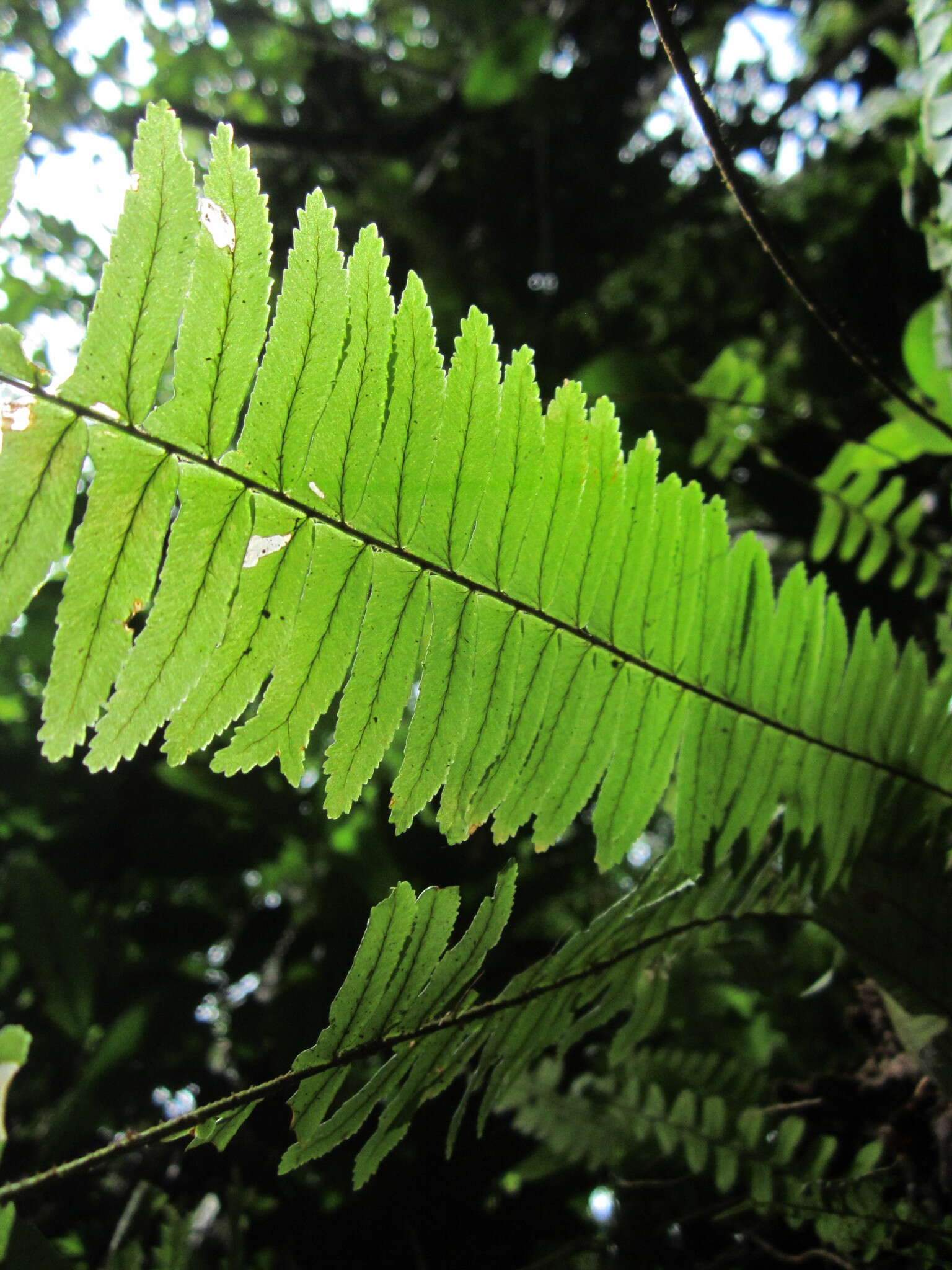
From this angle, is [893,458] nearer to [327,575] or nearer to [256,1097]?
[327,575]

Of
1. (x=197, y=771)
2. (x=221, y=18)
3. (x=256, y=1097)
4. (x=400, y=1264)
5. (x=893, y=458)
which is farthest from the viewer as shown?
(x=221, y=18)

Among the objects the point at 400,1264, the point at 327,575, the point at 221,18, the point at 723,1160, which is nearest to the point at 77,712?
the point at 327,575

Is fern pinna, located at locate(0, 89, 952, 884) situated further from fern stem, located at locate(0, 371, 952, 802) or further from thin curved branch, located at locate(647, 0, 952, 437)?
thin curved branch, located at locate(647, 0, 952, 437)

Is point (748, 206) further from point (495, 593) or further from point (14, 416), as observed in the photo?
point (14, 416)

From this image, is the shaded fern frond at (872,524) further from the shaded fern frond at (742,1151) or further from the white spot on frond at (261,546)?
the white spot on frond at (261,546)

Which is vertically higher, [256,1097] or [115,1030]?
[256,1097]

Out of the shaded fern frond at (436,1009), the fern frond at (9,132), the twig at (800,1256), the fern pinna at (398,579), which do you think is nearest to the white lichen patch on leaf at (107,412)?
the fern pinna at (398,579)

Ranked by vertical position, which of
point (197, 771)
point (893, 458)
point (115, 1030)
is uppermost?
point (893, 458)

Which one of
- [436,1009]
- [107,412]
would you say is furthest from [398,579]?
[436,1009]
